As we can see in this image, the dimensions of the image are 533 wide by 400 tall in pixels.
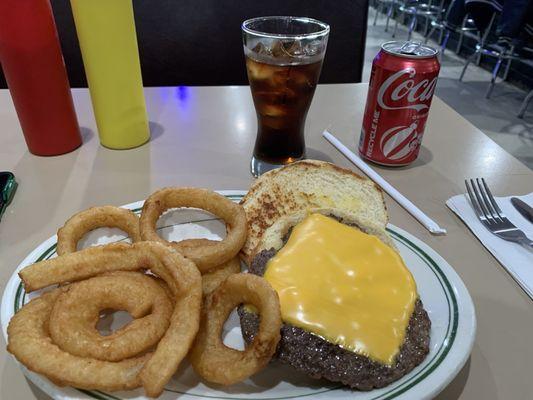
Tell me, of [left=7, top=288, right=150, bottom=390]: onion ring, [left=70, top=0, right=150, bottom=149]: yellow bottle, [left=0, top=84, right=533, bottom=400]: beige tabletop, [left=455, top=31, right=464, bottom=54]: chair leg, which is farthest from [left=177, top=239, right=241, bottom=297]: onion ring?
[left=455, top=31, right=464, bottom=54]: chair leg

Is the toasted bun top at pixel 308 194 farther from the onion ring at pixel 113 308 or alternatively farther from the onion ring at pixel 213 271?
the onion ring at pixel 113 308

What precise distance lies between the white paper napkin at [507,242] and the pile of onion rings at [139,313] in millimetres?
702

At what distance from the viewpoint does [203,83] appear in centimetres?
270

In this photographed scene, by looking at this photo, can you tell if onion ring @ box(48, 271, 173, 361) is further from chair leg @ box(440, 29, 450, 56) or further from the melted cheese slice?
chair leg @ box(440, 29, 450, 56)

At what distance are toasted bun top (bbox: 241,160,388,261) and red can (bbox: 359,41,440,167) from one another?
35cm

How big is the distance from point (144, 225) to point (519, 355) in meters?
0.90

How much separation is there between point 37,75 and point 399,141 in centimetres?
123

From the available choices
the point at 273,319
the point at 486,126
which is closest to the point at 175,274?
the point at 273,319

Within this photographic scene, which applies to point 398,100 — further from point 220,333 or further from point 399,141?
point 220,333

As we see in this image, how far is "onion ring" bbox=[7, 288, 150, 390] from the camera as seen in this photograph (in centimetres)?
76

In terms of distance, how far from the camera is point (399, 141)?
5.08 ft

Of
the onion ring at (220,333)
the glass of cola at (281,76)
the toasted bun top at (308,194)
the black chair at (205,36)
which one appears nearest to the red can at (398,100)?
the glass of cola at (281,76)

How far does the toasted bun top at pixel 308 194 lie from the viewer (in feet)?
4.03

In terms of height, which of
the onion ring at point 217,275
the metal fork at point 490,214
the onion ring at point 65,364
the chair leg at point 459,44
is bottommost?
the chair leg at point 459,44
